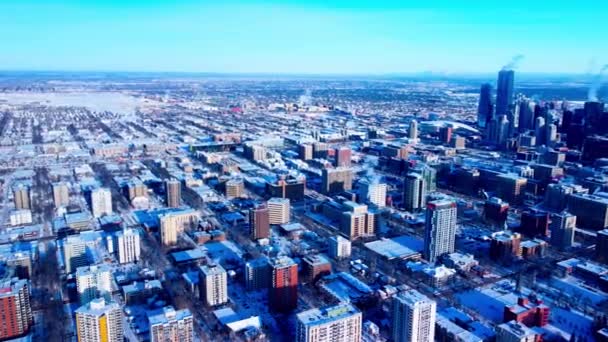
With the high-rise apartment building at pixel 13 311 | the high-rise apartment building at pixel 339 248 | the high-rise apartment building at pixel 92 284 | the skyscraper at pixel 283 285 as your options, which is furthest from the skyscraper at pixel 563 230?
the high-rise apartment building at pixel 13 311

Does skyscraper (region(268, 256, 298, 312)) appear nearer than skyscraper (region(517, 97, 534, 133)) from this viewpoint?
Yes

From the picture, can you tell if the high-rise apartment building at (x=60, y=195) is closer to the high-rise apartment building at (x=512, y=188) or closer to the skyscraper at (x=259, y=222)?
the skyscraper at (x=259, y=222)

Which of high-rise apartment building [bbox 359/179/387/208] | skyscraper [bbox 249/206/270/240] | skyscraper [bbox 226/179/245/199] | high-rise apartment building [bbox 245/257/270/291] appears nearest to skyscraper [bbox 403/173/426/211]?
high-rise apartment building [bbox 359/179/387/208]

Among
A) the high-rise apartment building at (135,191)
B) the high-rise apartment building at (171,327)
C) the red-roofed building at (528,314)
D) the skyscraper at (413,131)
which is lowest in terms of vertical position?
the red-roofed building at (528,314)

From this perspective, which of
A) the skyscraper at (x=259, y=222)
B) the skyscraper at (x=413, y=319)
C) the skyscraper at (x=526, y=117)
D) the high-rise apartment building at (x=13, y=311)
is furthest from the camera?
the skyscraper at (x=526, y=117)

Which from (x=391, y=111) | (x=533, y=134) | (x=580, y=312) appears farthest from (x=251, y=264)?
(x=391, y=111)

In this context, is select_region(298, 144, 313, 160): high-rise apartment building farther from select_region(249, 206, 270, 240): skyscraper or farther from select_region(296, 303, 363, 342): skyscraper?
select_region(296, 303, 363, 342): skyscraper
